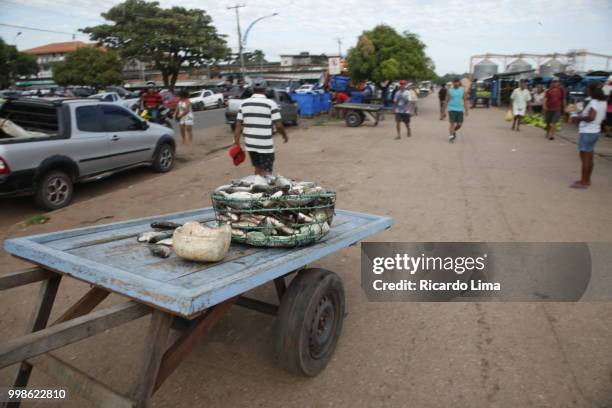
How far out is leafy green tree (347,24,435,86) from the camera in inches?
904

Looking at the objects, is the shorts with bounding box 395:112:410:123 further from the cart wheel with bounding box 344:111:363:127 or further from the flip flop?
the flip flop

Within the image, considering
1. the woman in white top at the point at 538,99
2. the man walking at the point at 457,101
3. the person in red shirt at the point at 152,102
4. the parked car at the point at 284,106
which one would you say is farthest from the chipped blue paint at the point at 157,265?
the woman in white top at the point at 538,99

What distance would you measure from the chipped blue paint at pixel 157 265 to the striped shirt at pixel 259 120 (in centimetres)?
314

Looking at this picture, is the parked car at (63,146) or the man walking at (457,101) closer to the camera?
the parked car at (63,146)

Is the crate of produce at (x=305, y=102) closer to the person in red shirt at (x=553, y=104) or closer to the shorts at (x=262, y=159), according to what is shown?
the person in red shirt at (x=553, y=104)

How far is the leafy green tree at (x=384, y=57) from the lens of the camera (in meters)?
23.0

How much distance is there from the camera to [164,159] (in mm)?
9469

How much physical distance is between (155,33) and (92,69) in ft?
22.1

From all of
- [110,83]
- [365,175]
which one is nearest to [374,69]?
[365,175]

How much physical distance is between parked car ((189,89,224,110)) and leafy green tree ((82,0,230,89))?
42.5 feet

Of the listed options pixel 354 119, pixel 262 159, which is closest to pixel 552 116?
pixel 354 119

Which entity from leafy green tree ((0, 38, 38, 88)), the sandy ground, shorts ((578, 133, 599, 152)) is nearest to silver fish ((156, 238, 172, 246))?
the sandy ground

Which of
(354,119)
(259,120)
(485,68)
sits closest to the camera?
(259,120)

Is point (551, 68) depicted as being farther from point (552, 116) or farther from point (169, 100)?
point (169, 100)
